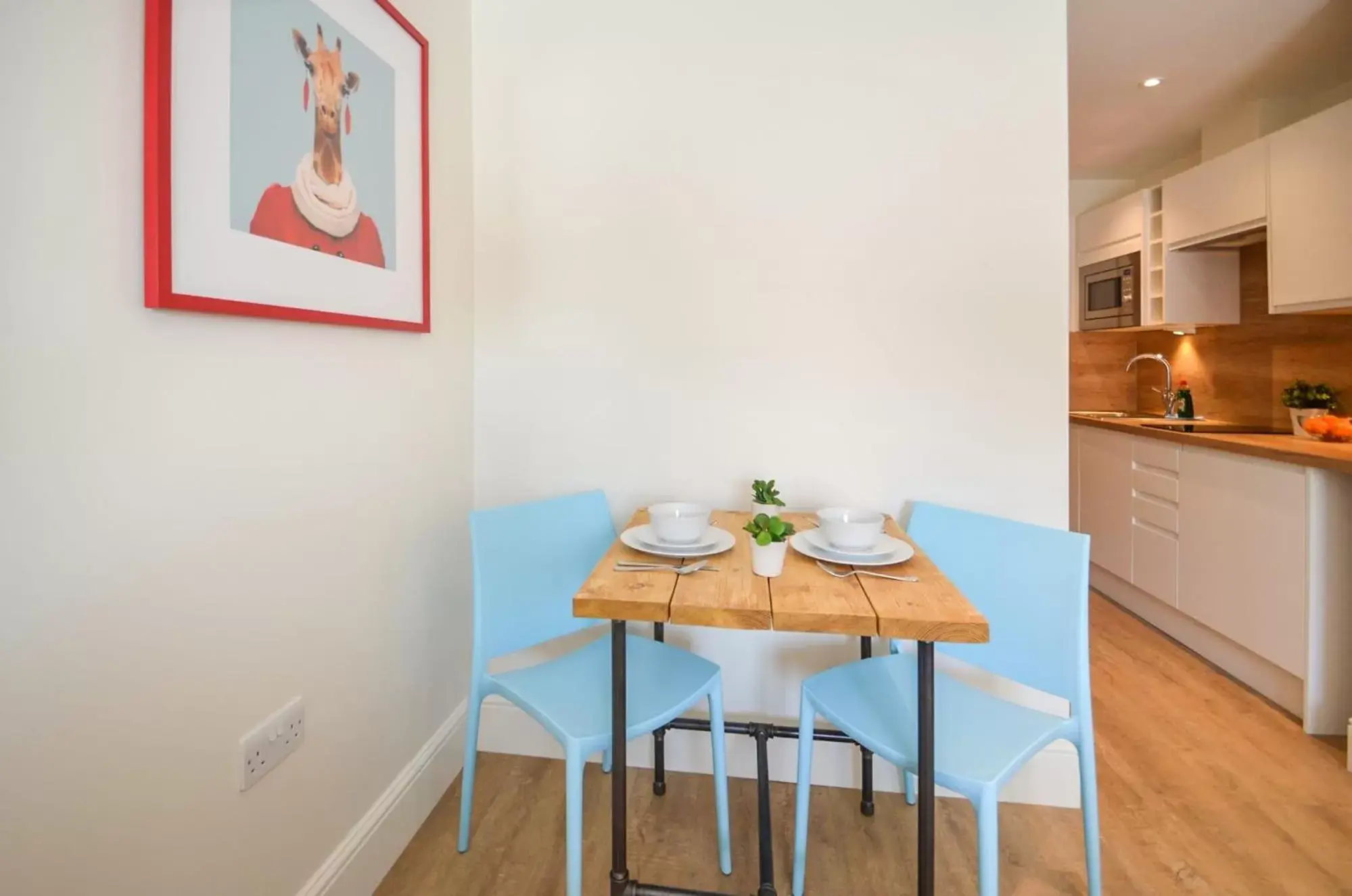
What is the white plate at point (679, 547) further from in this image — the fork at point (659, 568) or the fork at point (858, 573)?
the fork at point (858, 573)

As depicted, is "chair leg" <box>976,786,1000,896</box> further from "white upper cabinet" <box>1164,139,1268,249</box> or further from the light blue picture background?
"white upper cabinet" <box>1164,139,1268,249</box>

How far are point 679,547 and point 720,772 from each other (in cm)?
56

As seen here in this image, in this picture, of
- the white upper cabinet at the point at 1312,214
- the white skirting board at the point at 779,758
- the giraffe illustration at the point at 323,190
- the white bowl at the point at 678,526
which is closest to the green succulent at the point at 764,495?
the white bowl at the point at 678,526

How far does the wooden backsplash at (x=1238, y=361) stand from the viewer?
9.68 ft

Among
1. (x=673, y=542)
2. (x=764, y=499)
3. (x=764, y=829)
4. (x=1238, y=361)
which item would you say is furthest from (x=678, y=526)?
(x=1238, y=361)

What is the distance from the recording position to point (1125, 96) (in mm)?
3078

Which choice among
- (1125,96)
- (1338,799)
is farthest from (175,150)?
(1125,96)

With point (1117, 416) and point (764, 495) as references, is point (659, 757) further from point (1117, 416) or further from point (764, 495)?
point (1117, 416)

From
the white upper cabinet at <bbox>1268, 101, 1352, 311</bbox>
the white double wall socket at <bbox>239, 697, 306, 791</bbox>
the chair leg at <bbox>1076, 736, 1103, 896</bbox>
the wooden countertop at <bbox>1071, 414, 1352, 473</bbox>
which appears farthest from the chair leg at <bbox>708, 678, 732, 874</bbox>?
the white upper cabinet at <bbox>1268, 101, 1352, 311</bbox>

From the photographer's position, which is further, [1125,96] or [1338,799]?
[1125,96]

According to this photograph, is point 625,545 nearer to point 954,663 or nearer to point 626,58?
point 954,663

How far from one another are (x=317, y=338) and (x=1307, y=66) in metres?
3.95

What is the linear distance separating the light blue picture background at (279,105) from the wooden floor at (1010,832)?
1.54m

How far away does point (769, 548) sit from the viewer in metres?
1.28
